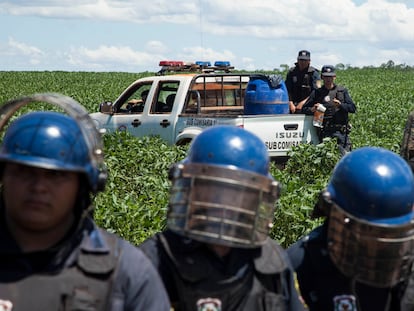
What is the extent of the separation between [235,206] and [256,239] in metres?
0.15

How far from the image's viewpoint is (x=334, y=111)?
480 inches

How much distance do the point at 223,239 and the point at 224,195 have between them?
0.16m

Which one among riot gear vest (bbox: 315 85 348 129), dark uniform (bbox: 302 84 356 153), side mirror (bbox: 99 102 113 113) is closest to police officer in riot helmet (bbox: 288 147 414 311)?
dark uniform (bbox: 302 84 356 153)

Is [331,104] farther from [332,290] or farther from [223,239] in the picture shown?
[223,239]

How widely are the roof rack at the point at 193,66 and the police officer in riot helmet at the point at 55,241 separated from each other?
39.7ft

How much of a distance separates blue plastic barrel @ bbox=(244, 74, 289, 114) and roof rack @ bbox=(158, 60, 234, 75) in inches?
136

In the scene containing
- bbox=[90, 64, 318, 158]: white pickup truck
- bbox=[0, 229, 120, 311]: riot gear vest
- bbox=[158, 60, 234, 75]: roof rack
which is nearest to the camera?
bbox=[0, 229, 120, 311]: riot gear vest

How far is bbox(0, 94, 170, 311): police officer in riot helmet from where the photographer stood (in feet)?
8.86

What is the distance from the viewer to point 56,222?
2.80 metres

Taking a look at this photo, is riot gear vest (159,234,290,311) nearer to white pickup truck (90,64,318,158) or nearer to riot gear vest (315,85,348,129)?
white pickup truck (90,64,318,158)

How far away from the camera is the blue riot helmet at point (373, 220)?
10.6 ft

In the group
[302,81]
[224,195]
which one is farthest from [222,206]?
[302,81]

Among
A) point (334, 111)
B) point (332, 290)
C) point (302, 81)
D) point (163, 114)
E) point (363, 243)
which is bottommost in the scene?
point (163, 114)

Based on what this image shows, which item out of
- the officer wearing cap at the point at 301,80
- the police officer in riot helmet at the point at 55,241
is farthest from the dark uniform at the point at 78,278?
the officer wearing cap at the point at 301,80
